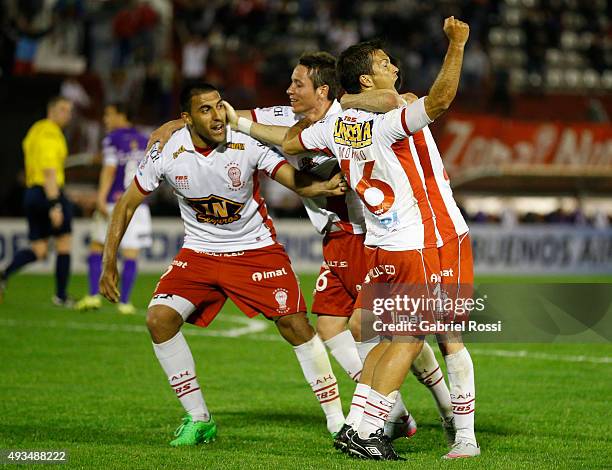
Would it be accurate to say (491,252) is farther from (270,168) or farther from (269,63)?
(270,168)

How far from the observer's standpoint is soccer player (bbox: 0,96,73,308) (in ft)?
45.6

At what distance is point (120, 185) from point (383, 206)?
328 inches

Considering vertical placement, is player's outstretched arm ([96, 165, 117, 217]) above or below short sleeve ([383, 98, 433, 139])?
below

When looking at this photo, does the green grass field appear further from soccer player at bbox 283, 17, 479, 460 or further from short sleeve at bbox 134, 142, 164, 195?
short sleeve at bbox 134, 142, 164, 195

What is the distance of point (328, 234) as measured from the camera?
7.46 meters

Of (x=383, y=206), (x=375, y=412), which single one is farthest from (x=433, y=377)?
(x=383, y=206)

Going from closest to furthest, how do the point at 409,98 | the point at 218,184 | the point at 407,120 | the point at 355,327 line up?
the point at 407,120 → the point at 409,98 → the point at 355,327 → the point at 218,184

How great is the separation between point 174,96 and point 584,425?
17.4 metres

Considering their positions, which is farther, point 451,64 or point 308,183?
point 308,183

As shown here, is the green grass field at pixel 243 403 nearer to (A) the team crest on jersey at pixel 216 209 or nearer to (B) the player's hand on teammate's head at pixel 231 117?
(A) the team crest on jersey at pixel 216 209

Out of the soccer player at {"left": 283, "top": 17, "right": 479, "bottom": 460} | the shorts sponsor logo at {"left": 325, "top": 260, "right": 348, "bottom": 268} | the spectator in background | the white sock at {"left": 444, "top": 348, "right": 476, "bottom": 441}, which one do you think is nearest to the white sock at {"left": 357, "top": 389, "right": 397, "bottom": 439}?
the soccer player at {"left": 283, "top": 17, "right": 479, "bottom": 460}

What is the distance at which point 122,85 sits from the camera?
23.0 m

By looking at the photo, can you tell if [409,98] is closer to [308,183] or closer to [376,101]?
[376,101]

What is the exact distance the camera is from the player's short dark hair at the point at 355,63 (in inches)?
251
